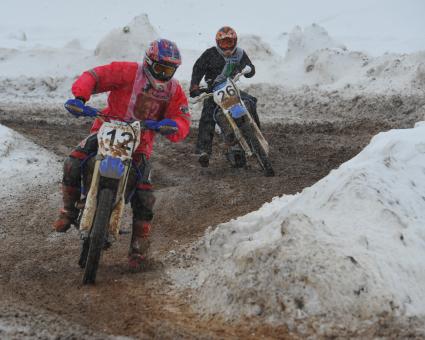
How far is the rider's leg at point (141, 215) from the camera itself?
19.6 feet

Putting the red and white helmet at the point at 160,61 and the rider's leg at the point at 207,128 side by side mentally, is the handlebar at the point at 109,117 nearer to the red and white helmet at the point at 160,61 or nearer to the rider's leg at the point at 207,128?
the red and white helmet at the point at 160,61

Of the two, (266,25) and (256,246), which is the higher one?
(256,246)

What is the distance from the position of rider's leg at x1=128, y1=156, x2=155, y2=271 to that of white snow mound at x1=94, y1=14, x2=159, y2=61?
1425 cm

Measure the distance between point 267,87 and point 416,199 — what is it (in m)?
12.0

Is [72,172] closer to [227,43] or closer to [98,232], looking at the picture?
[98,232]

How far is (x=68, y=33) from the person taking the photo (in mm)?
31328

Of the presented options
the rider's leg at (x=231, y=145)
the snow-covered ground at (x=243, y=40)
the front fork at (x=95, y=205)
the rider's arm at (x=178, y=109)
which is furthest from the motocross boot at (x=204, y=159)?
the snow-covered ground at (x=243, y=40)

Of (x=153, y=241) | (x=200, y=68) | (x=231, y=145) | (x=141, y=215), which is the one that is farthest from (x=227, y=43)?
(x=141, y=215)

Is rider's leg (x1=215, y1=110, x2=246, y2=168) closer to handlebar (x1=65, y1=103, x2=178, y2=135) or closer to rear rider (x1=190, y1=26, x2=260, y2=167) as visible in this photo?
rear rider (x1=190, y1=26, x2=260, y2=167)

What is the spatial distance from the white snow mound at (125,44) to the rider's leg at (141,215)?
14246 mm

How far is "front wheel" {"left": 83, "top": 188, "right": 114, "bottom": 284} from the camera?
535 cm

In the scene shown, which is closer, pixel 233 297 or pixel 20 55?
pixel 233 297

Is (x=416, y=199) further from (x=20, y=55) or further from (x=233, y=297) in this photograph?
(x=20, y=55)

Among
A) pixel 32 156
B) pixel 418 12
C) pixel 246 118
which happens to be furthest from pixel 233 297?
pixel 418 12
